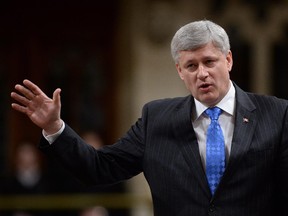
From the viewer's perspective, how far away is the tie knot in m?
4.05

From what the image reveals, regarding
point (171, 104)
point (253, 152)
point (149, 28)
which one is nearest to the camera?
point (253, 152)

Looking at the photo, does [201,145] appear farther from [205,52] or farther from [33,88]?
[33,88]

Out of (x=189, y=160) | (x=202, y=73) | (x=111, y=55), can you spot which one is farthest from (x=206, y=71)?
(x=111, y=55)

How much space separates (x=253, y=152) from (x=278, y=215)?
0.27 metres

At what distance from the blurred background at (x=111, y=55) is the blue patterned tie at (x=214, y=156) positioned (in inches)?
197

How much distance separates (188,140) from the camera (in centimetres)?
408

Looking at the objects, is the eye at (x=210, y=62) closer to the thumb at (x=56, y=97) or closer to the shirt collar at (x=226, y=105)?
the shirt collar at (x=226, y=105)

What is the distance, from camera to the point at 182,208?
403 cm

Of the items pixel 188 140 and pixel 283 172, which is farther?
pixel 188 140

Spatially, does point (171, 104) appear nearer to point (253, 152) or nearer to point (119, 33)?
point (253, 152)

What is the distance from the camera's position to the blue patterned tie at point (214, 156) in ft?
13.1

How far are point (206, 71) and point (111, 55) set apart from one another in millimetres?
5568

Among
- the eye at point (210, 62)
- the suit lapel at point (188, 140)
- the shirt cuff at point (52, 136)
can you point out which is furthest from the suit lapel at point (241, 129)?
the shirt cuff at point (52, 136)

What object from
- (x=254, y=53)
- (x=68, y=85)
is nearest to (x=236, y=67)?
(x=254, y=53)
